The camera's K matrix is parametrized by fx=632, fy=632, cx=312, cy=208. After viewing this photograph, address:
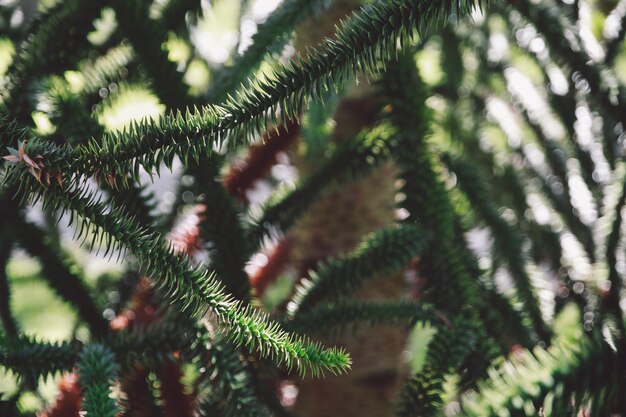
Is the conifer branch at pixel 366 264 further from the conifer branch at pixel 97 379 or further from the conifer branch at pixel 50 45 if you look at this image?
the conifer branch at pixel 50 45

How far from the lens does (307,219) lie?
0.92 m

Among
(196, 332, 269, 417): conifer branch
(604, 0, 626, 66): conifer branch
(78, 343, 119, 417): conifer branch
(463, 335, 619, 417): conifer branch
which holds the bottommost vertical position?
(78, 343, 119, 417): conifer branch

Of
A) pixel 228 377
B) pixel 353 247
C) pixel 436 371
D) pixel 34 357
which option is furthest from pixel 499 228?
pixel 34 357

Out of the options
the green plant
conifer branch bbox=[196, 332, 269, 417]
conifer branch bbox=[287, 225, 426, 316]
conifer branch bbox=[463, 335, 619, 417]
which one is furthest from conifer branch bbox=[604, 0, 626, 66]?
conifer branch bbox=[196, 332, 269, 417]

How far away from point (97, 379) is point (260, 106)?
25 centimetres

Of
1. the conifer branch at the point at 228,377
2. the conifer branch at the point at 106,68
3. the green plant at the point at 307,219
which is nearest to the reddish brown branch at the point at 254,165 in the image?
the green plant at the point at 307,219

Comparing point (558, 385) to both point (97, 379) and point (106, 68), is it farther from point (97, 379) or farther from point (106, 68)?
point (106, 68)

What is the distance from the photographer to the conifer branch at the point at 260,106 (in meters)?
0.37

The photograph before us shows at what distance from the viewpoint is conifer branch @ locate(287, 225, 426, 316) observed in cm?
68

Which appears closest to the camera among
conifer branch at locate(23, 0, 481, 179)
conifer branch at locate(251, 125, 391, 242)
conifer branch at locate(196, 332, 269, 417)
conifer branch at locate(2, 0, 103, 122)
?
conifer branch at locate(23, 0, 481, 179)

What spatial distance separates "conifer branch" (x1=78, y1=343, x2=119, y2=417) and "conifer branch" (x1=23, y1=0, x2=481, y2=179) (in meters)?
0.16

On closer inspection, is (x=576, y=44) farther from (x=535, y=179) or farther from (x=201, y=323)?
(x=201, y=323)

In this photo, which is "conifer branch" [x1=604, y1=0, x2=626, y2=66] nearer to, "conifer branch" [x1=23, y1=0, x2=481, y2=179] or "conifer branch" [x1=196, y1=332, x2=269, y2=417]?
"conifer branch" [x1=23, y1=0, x2=481, y2=179]

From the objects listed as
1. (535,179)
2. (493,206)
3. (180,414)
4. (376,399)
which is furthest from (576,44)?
(180,414)
